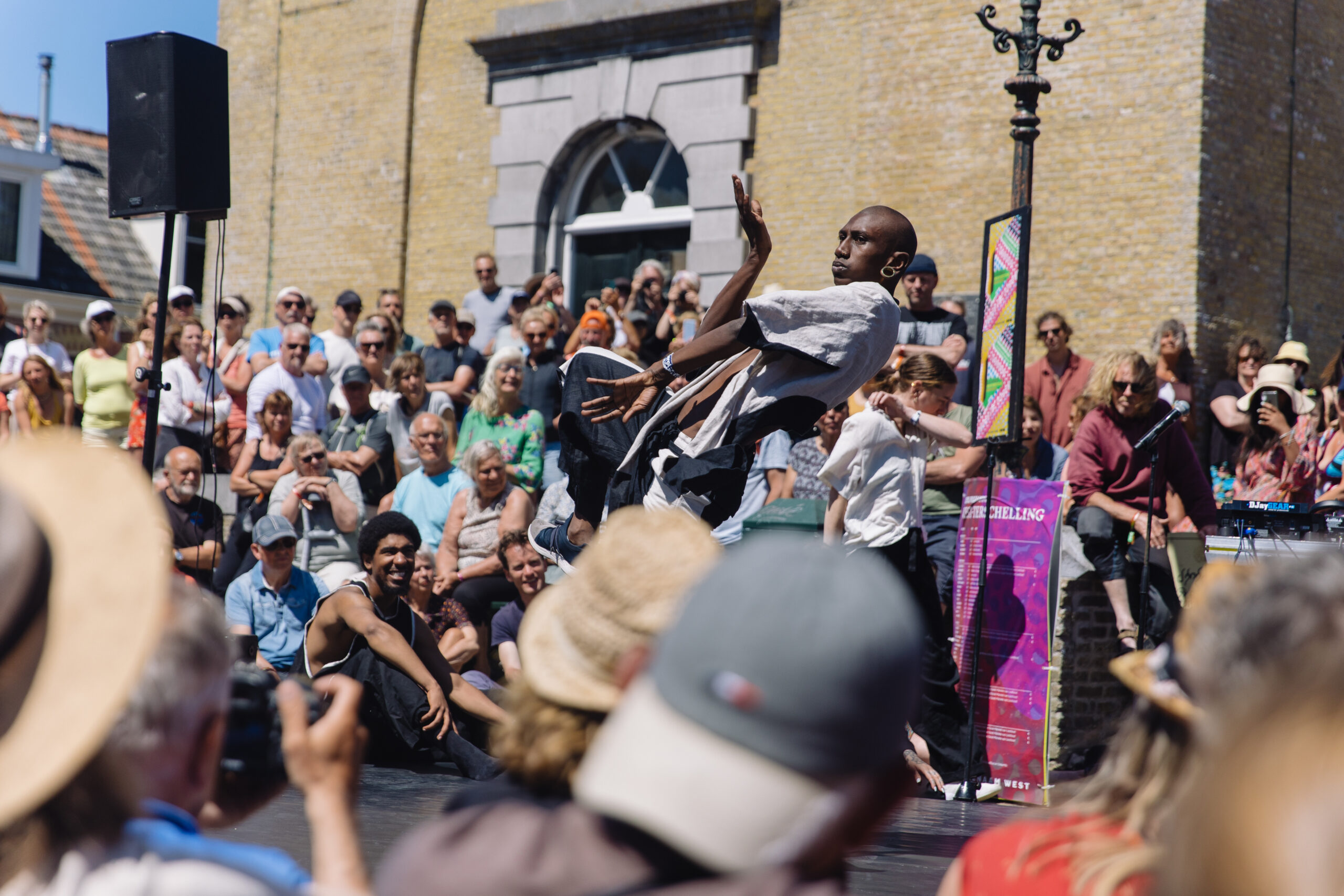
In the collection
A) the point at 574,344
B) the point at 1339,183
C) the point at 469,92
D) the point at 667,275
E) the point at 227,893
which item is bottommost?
the point at 227,893

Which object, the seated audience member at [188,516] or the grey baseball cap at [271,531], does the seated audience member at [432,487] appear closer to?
the seated audience member at [188,516]

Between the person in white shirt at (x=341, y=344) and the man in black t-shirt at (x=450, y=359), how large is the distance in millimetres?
626

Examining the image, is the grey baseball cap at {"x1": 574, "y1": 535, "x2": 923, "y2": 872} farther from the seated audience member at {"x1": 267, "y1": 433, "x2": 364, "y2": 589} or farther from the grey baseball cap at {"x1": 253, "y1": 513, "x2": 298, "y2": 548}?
the seated audience member at {"x1": 267, "y1": 433, "x2": 364, "y2": 589}

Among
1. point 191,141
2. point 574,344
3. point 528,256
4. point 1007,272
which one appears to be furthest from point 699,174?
point 191,141

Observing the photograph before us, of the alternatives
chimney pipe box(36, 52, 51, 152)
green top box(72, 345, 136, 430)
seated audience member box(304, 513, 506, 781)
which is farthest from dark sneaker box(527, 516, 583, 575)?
chimney pipe box(36, 52, 51, 152)

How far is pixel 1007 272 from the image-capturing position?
26.7 feet

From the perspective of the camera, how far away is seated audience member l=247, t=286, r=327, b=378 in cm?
1227

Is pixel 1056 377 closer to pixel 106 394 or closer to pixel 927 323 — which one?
pixel 927 323

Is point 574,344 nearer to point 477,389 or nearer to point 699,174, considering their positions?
point 477,389

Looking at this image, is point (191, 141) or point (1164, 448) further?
point (1164, 448)

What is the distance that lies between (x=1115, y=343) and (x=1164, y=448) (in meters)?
4.57

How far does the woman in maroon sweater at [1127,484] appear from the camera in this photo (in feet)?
26.6

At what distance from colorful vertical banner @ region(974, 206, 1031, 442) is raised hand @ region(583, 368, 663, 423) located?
380cm

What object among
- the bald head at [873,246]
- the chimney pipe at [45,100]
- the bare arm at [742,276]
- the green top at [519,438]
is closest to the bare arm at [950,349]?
the green top at [519,438]
